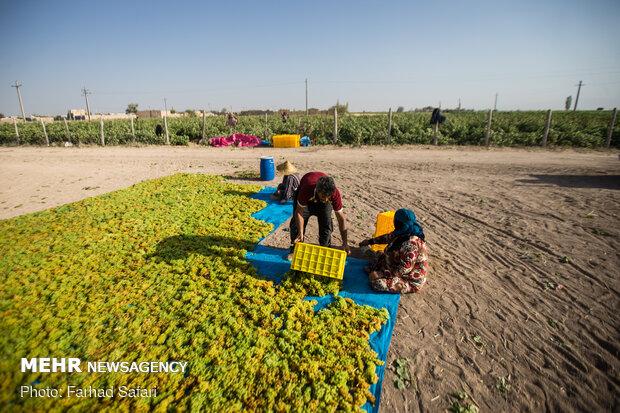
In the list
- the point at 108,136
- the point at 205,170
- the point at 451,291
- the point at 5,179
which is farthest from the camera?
the point at 108,136

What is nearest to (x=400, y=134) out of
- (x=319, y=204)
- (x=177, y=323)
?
(x=319, y=204)

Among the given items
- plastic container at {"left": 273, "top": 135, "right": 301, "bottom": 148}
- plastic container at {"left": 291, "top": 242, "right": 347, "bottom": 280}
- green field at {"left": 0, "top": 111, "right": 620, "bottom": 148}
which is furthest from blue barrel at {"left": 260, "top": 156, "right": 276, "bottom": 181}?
green field at {"left": 0, "top": 111, "right": 620, "bottom": 148}

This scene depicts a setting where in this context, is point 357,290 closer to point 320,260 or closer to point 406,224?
point 320,260

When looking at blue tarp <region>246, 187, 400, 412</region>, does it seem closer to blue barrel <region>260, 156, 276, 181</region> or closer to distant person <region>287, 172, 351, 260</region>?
distant person <region>287, 172, 351, 260</region>

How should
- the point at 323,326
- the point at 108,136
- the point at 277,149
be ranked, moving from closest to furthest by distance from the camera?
the point at 323,326 → the point at 277,149 → the point at 108,136

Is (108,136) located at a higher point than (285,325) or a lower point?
higher

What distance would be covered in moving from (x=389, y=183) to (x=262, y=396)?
26.4 feet

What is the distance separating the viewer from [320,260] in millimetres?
3844

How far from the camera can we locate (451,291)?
405 centimetres

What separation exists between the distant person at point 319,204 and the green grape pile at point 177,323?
835 millimetres

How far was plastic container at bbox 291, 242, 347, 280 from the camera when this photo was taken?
3.76m

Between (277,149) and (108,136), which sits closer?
(277,149)

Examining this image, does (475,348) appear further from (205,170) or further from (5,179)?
(5,179)

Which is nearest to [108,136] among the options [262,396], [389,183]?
[389,183]
